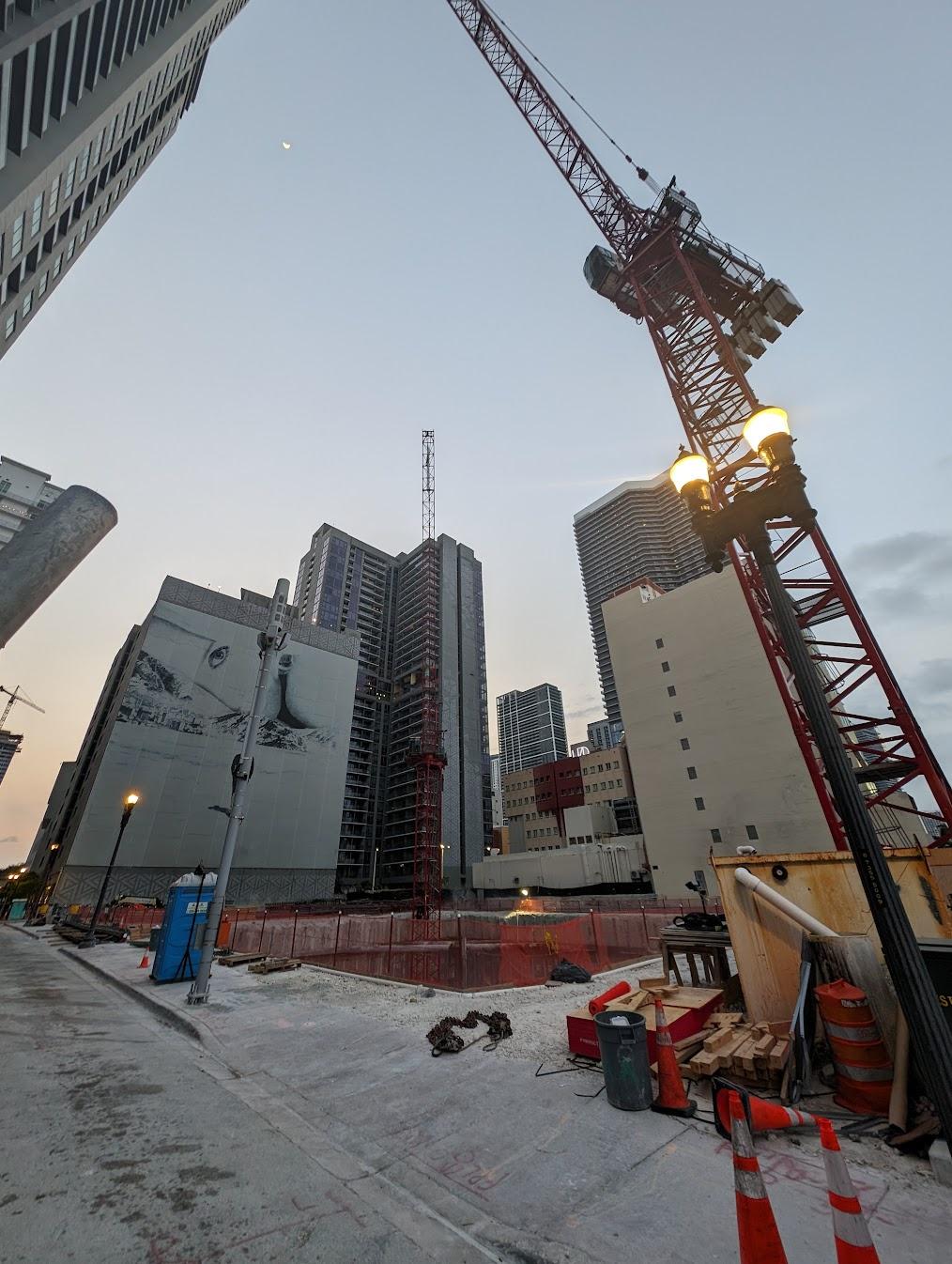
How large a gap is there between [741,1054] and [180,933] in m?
13.0

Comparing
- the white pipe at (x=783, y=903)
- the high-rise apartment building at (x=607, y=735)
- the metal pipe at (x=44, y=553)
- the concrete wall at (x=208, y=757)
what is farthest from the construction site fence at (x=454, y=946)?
the high-rise apartment building at (x=607, y=735)

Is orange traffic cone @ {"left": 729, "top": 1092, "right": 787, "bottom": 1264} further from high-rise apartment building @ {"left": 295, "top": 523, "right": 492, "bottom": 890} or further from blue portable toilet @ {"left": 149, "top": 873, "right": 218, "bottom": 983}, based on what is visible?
high-rise apartment building @ {"left": 295, "top": 523, "right": 492, "bottom": 890}

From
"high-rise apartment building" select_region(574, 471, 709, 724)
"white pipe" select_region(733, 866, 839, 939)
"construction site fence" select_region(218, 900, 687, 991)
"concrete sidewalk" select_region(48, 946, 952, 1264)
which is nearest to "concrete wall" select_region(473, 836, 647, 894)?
"construction site fence" select_region(218, 900, 687, 991)

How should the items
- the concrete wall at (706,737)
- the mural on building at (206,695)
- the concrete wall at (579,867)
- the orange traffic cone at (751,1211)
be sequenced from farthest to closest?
the mural on building at (206,695)
the concrete wall at (579,867)
the concrete wall at (706,737)
the orange traffic cone at (751,1211)

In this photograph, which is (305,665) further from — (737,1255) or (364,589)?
(737,1255)

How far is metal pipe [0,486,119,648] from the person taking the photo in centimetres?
397

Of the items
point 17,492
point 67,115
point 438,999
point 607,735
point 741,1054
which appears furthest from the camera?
point 607,735

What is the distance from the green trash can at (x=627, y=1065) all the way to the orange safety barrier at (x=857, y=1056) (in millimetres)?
2028

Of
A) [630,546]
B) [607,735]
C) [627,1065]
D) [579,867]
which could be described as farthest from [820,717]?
[630,546]

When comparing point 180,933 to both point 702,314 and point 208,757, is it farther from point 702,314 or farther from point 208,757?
point 208,757

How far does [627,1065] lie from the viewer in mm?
5328

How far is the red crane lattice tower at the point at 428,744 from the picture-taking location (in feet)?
200

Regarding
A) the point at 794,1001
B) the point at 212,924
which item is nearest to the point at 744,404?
the point at 794,1001

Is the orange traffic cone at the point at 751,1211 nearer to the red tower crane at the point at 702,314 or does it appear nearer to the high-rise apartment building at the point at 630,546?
the red tower crane at the point at 702,314
